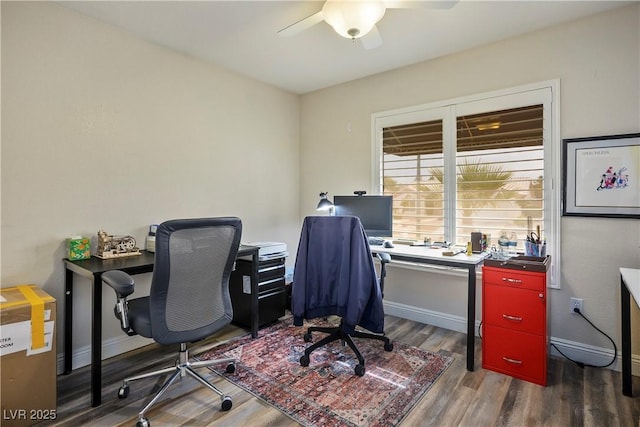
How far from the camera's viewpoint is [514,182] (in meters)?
2.77

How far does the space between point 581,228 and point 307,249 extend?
2.00m

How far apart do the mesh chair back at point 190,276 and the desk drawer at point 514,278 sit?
1.74 metres

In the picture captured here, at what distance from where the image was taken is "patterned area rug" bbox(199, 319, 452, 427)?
1.92 metres

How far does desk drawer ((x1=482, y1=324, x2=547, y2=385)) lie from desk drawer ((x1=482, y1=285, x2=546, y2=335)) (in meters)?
0.05

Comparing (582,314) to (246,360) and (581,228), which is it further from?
(246,360)

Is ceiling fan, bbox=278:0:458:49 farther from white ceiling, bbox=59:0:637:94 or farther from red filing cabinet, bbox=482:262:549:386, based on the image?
red filing cabinet, bbox=482:262:549:386

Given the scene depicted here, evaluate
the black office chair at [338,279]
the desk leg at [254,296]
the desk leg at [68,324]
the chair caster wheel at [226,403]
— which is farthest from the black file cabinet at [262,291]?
the desk leg at [68,324]

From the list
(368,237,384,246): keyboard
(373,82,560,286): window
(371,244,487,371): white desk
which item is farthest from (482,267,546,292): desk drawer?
(368,237,384,246): keyboard

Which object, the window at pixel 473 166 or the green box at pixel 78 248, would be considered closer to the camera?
the green box at pixel 78 248

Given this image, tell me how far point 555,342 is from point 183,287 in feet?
8.89

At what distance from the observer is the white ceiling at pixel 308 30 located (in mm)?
2318

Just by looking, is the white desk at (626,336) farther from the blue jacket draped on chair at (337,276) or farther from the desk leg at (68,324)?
the desk leg at (68,324)

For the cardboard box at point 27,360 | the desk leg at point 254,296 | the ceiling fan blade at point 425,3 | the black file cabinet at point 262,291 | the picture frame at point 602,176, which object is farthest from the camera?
the black file cabinet at point 262,291

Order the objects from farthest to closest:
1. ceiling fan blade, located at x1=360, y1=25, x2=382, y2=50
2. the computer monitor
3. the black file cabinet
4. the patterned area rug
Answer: the computer monitor
the black file cabinet
ceiling fan blade, located at x1=360, y1=25, x2=382, y2=50
the patterned area rug
